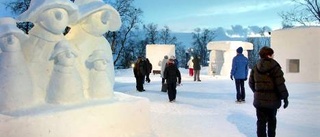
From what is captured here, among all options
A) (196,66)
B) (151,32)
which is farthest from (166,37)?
(196,66)

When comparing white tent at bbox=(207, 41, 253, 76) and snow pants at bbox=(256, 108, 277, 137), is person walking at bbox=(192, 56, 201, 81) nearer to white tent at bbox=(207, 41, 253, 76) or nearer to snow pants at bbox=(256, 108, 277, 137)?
white tent at bbox=(207, 41, 253, 76)

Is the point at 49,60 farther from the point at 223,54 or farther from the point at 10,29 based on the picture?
the point at 223,54

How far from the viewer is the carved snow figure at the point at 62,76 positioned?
6.16 meters

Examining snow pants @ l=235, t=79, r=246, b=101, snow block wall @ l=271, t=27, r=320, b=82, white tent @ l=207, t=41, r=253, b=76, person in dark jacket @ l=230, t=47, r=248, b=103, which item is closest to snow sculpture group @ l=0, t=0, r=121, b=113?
person in dark jacket @ l=230, t=47, r=248, b=103

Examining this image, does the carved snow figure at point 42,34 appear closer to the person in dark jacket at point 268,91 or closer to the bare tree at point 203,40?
the person in dark jacket at point 268,91

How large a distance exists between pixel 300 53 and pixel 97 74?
60.5ft

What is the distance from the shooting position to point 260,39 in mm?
84750

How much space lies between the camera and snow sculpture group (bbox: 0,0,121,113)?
19.4 feet

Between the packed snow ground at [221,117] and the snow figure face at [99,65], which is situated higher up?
the snow figure face at [99,65]

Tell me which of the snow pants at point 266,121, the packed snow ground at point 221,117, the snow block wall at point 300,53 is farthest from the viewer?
the snow block wall at point 300,53

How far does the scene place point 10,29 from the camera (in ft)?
19.5

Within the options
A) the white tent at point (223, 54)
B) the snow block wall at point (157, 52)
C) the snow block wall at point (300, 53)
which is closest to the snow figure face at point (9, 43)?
the snow block wall at point (300, 53)

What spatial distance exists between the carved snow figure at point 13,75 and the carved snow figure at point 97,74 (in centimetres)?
106

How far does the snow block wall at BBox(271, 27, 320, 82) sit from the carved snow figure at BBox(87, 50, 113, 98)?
18.3 meters
